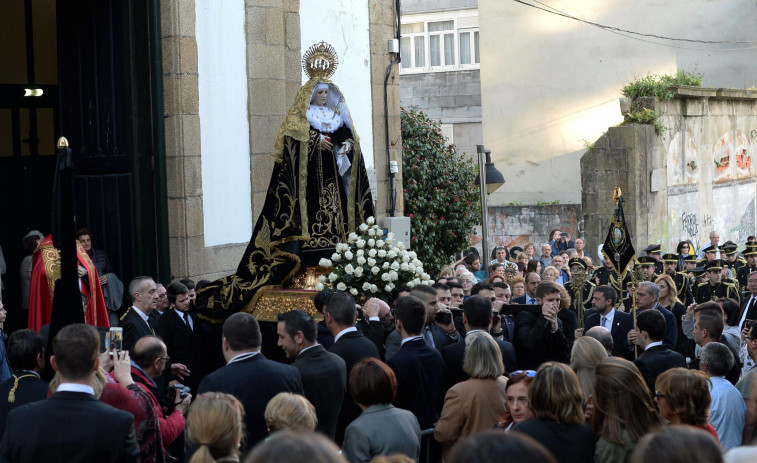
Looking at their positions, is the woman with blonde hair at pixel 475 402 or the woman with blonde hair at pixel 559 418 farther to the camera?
the woman with blonde hair at pixel 475 402

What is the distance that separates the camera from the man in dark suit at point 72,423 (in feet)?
16.1

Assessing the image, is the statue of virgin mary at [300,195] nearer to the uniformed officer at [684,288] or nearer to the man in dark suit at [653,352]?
the man in dark suit at [653,352]

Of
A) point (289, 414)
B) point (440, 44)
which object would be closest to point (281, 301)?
point (289, 414)

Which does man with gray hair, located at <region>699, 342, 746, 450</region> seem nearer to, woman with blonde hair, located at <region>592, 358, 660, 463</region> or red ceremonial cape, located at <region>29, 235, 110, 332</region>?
woman with blonde hair, located at <region>592, 358, 660, 463</region>

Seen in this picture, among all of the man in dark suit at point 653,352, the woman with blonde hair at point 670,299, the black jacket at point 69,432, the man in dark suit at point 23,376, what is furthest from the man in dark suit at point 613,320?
the black jacket at point 69,432

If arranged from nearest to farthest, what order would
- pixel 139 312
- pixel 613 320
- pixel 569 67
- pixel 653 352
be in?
pixel 653 352, pixel 139 312, pixel 613 320, pixel 569 67

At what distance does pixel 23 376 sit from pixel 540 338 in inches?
167

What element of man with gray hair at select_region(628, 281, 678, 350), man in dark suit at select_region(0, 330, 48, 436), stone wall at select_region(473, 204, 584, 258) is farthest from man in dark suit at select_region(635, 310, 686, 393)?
stone wall at select_region(473, 204, 584, 258)

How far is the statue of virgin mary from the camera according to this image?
9.47 metres

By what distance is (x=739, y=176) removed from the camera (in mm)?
27578

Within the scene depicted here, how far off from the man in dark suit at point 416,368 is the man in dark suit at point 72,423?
2.41 meters

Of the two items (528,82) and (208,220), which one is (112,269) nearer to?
(208,220)

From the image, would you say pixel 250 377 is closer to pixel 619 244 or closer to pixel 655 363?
pixel 655 363

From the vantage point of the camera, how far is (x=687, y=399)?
5.60m
